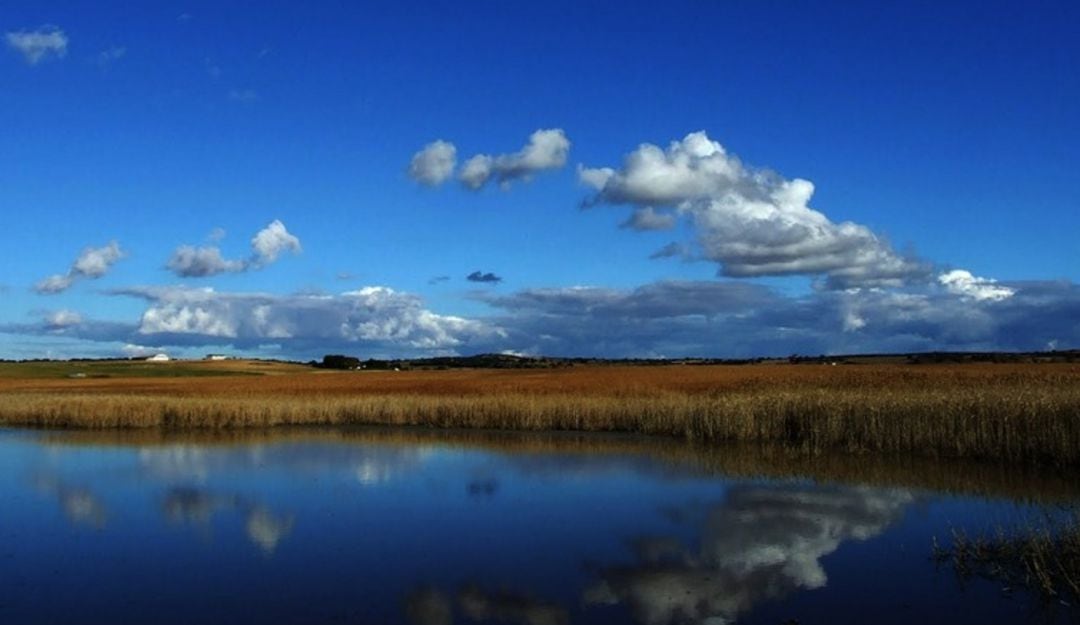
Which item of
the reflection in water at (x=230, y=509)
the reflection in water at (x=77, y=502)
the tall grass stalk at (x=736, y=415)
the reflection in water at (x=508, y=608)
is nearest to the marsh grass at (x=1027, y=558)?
the reflection in water at (x=508, y=608)

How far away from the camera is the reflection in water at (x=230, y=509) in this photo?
11.1 m

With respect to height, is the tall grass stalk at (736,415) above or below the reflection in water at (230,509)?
above

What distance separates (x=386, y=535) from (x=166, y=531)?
8.62 ft

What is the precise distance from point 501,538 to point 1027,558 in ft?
17.6

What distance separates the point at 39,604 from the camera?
8.12m

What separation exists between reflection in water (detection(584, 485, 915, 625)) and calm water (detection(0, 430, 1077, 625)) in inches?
1.5

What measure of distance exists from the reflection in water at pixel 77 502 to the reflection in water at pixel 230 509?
818 millimetres

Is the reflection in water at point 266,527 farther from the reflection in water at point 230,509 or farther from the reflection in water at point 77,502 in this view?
the reflection in water at point 77,502

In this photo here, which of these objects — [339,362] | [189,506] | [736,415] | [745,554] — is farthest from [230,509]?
A: [339,362]

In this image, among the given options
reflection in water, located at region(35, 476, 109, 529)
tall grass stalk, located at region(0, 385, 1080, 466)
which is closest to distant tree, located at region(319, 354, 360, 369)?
tall grass stalk, located at region(0, 385, 1080, 466)

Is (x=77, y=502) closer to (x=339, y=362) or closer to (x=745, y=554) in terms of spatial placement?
Result: (x=745, y=554)

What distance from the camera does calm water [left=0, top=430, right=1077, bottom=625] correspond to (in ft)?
26.2

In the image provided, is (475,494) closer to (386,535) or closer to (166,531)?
(386,535)

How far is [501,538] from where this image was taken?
11172 mm
